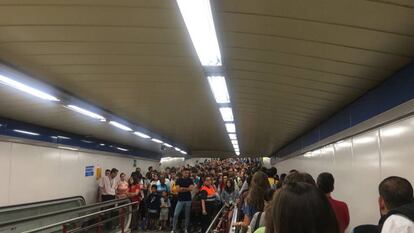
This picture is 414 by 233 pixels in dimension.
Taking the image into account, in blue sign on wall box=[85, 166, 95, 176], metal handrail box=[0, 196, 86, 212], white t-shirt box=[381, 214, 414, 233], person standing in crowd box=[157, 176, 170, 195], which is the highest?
blue sign on wall box=[85, 166, 95, 176]

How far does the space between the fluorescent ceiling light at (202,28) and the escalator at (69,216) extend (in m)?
3.58

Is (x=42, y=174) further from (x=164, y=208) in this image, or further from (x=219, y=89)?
(x=219, y=89)

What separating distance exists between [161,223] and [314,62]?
28.2 ft

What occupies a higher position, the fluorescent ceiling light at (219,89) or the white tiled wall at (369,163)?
the fluorescent ceiling light at (219,89)

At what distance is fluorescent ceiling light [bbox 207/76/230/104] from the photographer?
6601mm

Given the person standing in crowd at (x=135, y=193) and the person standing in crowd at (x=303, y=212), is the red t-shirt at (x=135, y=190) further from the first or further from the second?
the person standing in crowd at (x=303, y=212)

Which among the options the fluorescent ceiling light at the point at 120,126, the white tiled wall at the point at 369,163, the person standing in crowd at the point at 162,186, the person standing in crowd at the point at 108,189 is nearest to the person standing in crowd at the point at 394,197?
the white tiled wall at the point at 369,163

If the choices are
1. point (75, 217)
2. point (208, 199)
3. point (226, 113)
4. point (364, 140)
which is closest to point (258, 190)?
point (364, 140)

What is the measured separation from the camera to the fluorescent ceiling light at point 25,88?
6.07 metres

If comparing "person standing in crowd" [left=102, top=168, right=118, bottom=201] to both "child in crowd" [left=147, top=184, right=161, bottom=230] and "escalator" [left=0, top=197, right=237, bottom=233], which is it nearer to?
"escalator" [left=0, top=197, right=237, bottom=233]

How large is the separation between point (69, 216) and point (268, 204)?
8.37 metres

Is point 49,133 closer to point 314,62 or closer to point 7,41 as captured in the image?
point 7,41

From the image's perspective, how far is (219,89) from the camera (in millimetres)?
7344

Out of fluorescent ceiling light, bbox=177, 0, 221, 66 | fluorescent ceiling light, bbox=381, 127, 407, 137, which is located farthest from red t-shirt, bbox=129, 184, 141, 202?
fluorescent ceiling light, bbox=381, 127, 407, 137
